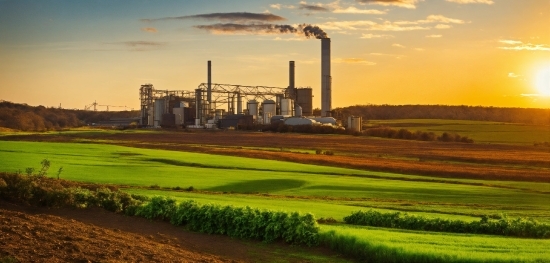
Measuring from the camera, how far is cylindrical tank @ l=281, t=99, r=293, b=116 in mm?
126500

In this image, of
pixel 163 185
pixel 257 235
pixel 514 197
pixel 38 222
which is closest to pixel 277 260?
pixel 257 235

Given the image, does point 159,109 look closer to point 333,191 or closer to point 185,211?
point 333,191

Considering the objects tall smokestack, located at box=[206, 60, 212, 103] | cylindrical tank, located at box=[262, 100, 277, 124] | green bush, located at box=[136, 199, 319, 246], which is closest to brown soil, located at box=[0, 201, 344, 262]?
green bush, located at box=[136, 199, 319, 246]

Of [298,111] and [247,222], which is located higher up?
[298,111]

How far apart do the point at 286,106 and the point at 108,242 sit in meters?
112

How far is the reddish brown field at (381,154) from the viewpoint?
54.7 meters

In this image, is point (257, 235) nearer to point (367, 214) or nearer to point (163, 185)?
point (367, 214)

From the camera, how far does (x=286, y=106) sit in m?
127

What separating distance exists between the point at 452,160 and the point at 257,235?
53050 millimetres

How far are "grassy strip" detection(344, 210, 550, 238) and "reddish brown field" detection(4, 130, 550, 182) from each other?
99.7 feet

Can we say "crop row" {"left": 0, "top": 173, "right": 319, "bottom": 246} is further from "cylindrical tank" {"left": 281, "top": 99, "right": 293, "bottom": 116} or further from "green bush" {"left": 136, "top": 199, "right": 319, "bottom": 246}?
"cylindrical tank" {"left": 281, "top": 99, "right": 293, "bottom": 116}

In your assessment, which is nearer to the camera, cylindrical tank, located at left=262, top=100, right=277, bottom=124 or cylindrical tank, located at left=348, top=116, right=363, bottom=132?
cylindrical tank, located at left=348, top=116, right=363, bottom=132

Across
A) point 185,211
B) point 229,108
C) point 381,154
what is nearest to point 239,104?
point 229,108

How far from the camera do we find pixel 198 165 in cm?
5103
